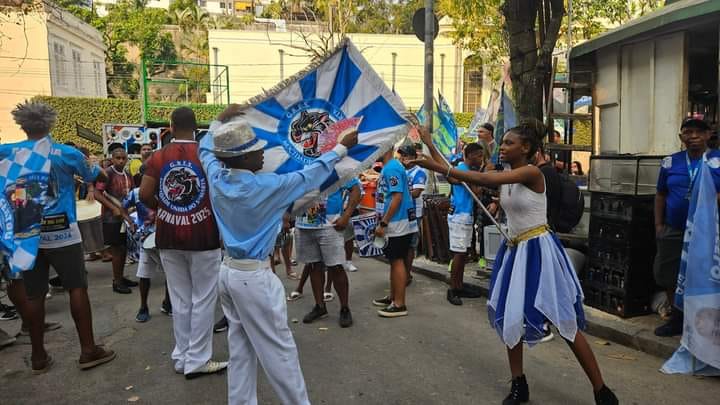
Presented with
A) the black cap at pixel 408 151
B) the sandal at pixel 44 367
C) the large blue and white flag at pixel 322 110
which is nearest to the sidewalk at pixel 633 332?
the black cap at pixel 408 151

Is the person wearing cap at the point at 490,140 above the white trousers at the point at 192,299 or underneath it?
above

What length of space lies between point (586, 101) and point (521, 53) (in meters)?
2.76

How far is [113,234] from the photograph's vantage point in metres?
6.88

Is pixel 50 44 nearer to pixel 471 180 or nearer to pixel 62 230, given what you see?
pixel 62 230

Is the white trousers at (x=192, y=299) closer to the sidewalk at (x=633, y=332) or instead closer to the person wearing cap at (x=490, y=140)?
the sidewalk at (x=633, y=332)

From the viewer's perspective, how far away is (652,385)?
12.5 ft

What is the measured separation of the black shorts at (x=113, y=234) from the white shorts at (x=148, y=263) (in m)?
1.60

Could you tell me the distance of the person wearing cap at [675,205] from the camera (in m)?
4.38

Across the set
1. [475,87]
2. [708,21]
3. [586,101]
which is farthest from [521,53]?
[475,87]

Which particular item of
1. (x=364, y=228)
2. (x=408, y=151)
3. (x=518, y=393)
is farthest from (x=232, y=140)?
(x=364, y=228)

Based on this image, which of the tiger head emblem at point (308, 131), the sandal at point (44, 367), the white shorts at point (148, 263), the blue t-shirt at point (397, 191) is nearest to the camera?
the tiger head emblem at point (308, 131)

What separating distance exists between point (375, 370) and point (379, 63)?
26.5 m

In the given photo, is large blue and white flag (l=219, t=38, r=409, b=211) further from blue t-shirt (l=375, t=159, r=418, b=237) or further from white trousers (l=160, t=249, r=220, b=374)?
blue t-shirt (l=375, t=159, r=418, b=237)

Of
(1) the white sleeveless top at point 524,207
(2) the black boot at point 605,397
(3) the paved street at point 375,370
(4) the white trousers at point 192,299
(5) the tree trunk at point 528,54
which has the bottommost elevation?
A: (3) the paved street at point 375,370
